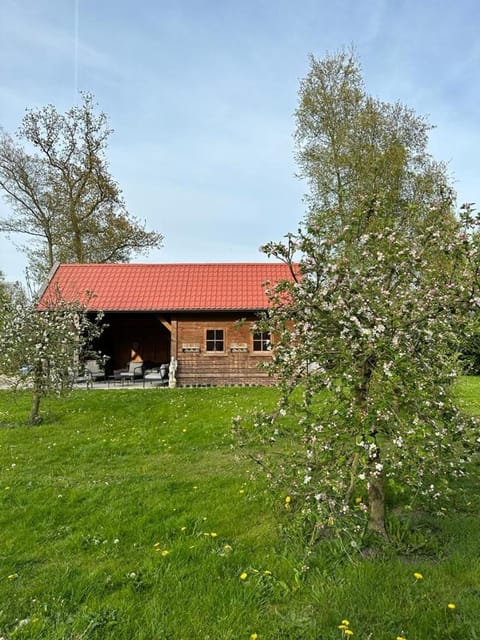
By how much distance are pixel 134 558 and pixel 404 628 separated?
6.81ft

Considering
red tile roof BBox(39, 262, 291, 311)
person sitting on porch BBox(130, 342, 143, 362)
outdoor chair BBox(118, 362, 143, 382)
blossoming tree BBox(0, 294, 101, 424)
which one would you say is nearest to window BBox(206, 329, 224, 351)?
red tile roof BBox(39, 262, 291, 311)

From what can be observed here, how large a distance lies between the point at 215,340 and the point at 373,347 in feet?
40.5

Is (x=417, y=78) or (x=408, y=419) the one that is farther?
(x=417, y=78)

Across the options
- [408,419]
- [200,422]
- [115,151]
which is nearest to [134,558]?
[408,419]

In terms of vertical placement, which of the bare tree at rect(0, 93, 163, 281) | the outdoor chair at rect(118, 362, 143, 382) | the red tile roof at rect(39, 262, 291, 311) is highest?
the bare tree at rect(0, 93, 163, 281)

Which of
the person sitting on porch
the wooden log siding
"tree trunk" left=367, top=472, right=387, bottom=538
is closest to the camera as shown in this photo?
"tree trunk" left=367, top=472, right=387, bottom=538

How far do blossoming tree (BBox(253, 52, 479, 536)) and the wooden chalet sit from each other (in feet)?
34.3

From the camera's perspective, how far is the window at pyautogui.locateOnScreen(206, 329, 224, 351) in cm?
1511

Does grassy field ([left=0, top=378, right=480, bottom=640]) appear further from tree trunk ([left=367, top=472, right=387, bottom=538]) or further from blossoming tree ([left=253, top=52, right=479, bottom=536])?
blossoming tree ([left=253, top=52, right=479, bottom=536])

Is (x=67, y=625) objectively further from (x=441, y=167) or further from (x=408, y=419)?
(x=441, y=167)

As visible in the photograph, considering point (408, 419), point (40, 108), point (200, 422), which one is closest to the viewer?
point (408, 419)

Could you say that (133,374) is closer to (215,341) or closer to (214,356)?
(214,356)

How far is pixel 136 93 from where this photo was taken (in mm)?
13547

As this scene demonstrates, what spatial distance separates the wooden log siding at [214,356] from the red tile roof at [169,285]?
2.06 feet
